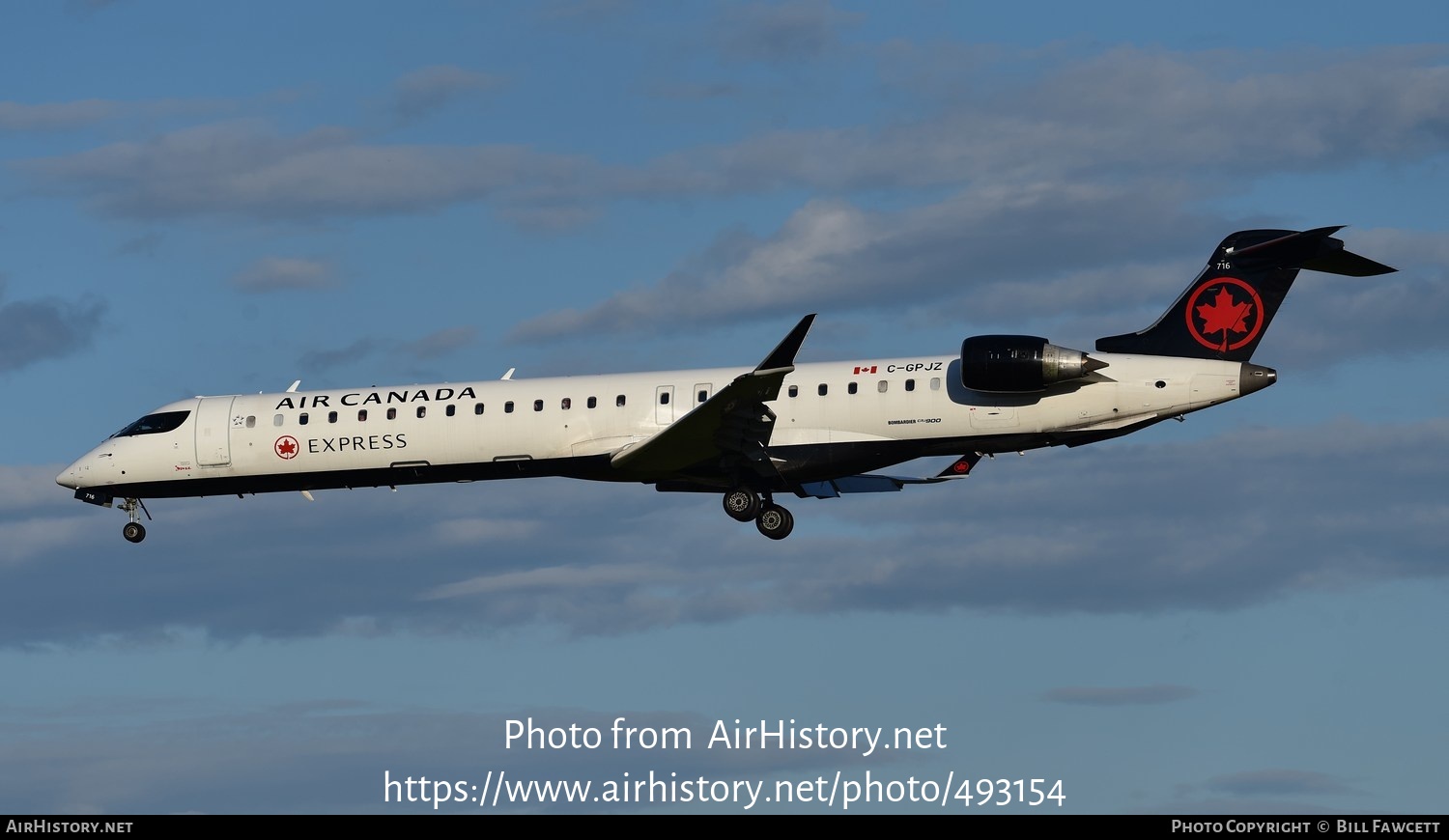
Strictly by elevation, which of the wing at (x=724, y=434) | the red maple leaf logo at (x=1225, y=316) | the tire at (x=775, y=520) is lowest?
the tire at (x=775, y=520)

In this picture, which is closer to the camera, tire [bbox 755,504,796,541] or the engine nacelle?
the engine nacelle

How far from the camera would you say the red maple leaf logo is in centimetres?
3997

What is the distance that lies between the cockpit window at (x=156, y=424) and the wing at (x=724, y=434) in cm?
1032

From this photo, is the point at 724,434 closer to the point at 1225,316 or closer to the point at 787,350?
the point at 787,350

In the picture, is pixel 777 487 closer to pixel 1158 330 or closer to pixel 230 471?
pixel 1158 330

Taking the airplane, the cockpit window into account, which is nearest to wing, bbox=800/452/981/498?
the airplane

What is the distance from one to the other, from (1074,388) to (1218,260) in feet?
14.2

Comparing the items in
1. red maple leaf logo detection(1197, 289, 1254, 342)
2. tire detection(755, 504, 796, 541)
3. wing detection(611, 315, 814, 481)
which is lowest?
tire detection(755, 504, 796, 541)

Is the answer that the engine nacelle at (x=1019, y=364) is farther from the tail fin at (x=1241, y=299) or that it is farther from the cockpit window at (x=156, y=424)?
the cockpit window at (x=156, y=424)

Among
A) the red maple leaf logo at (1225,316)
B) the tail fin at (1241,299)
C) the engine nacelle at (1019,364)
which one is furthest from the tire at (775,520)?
the red maple leaf logo at (1225,316)

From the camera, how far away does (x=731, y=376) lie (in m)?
41.3

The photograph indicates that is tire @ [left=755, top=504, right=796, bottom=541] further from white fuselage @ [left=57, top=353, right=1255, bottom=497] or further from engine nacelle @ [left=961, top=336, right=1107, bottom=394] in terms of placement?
engine nacelle @ [left=961, top=336, right=1107, bottom=394]

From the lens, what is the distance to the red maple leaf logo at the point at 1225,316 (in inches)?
1574

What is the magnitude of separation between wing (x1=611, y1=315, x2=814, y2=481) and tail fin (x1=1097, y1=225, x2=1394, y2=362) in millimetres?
7063
